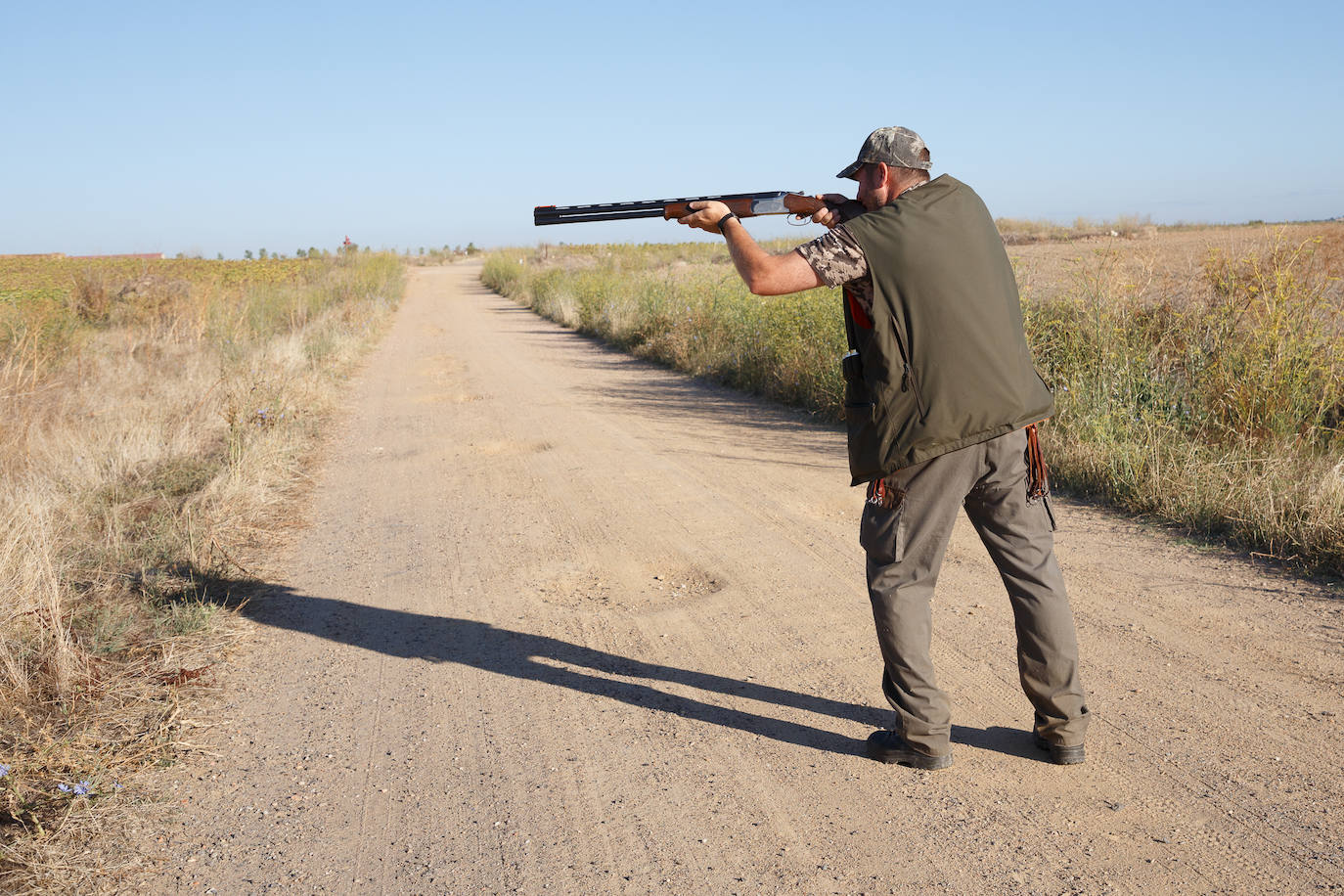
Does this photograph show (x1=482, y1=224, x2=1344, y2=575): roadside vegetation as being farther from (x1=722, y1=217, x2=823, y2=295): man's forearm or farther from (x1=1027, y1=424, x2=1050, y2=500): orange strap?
(x1=722, y1=217, x2=823, y2=295): man's forearm

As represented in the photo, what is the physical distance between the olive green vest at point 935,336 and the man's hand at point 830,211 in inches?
22.1

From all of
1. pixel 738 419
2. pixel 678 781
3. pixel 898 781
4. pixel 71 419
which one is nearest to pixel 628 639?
pixel 678 781

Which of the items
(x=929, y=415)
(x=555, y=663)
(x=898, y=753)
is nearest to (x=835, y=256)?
(x=929, y=415)

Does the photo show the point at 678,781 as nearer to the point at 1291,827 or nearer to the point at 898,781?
the point at 898,781

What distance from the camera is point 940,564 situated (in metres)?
2.93

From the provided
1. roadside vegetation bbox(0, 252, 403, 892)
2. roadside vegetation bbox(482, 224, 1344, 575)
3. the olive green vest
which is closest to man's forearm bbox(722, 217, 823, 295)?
the olive green vest

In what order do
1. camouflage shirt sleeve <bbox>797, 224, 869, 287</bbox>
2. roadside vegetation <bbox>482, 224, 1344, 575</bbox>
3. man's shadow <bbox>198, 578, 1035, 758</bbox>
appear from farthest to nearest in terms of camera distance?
roadside vegetation <bbox>482, 224, 1344, 575</bbox>, man's shadow <bbox>198, 578, 1035, 758</bbox>, camouflage shirt sleeve <bbox>797, 224, 869, 287</bbox>

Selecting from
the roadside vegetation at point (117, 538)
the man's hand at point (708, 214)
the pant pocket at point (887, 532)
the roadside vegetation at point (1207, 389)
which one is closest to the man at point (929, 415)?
the pant pocket at point (887, 532)

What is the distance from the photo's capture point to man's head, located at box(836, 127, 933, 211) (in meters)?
2.88

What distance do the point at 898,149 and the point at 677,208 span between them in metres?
1.14

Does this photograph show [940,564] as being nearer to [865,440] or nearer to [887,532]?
[887,532]

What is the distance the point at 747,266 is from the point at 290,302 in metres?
18.4

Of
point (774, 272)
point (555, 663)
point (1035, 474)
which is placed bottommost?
point (555, 663)

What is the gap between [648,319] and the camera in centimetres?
1589
